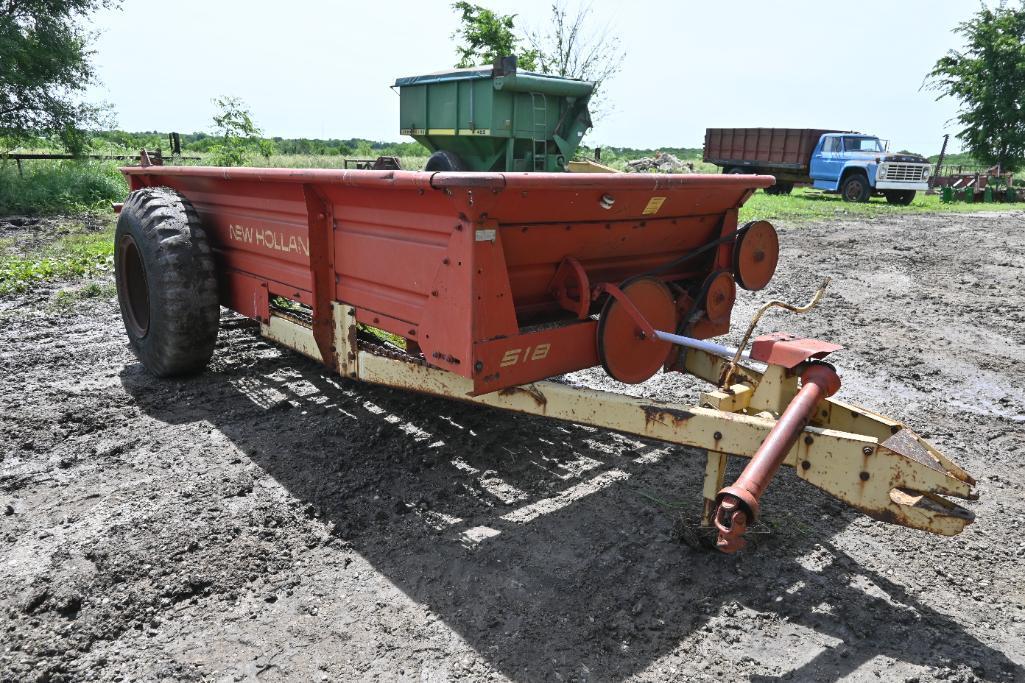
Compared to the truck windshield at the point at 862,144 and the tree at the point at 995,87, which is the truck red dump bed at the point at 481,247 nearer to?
the truck windshield at the point at 862,144

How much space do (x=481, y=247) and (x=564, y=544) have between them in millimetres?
1228

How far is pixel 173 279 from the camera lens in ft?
13.7

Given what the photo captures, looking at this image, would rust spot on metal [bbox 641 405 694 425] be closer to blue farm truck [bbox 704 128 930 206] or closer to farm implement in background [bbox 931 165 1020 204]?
blue farm truck [bbox 704 128 930 206]

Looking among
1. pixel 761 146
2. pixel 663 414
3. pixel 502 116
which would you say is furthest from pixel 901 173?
pixel 663 414

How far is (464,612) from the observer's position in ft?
8.20

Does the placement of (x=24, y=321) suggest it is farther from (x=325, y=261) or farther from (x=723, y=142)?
(x=723, y=142)

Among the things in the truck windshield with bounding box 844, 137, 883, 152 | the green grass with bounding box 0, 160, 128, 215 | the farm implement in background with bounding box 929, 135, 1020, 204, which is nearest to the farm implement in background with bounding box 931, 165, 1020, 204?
the farm implement in background with bounding box 929, 135, 1020, 204

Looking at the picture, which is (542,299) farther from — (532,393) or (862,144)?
(862,144)

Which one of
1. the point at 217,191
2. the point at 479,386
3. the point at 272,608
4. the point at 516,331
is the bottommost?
the point at 272,608

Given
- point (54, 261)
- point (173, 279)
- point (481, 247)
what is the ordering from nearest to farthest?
point (481, 247)
point (173, 279)
point (54, 261)

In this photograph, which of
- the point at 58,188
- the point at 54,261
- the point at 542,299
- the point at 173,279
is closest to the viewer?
the point at 542,299

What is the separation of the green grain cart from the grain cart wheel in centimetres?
616

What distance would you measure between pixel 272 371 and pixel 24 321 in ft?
8.59

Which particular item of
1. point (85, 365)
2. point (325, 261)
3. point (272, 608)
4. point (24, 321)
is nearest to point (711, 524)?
point (272, 608)
